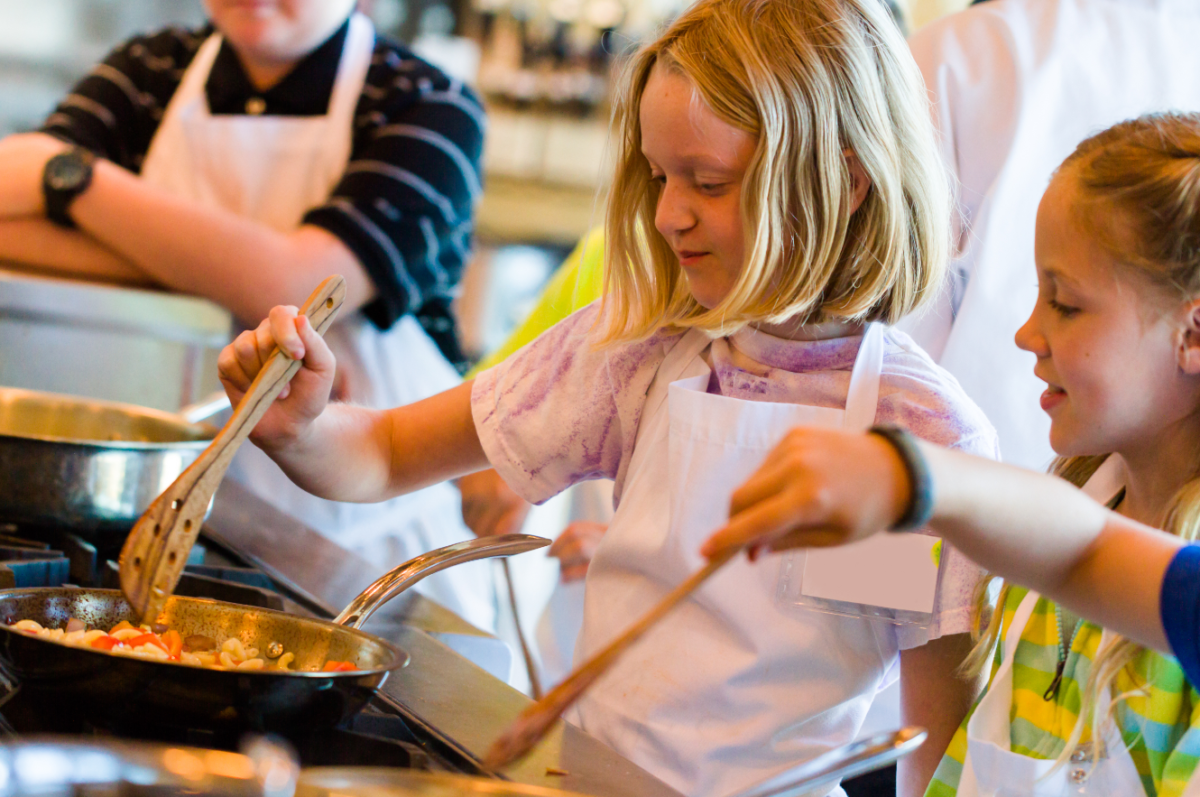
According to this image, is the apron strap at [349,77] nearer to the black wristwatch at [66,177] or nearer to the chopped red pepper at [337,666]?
the black wristwatch at [66,177]

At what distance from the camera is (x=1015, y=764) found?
81cm

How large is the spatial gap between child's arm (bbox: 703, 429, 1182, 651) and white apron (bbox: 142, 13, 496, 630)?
4.00 ft

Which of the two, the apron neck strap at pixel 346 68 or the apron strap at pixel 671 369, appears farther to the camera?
the apron neck strap at pixel 346 68

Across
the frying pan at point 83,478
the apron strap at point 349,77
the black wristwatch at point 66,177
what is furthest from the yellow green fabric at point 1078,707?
the black wristwatch at point 66,177

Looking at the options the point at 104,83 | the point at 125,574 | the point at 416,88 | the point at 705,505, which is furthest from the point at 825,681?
the point at 104,83

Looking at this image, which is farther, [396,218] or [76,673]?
[396,218]

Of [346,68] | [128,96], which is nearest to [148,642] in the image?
[346,68]

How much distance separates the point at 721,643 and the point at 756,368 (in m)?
0.23

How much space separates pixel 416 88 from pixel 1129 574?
53.5 inches

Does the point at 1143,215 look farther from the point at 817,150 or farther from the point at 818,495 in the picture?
the point at 818,495

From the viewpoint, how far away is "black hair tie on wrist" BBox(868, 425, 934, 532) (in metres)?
0.51

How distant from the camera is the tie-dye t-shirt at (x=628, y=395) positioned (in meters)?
0.85

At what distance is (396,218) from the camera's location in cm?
160

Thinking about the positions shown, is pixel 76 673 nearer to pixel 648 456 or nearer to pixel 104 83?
pixel 648 456
